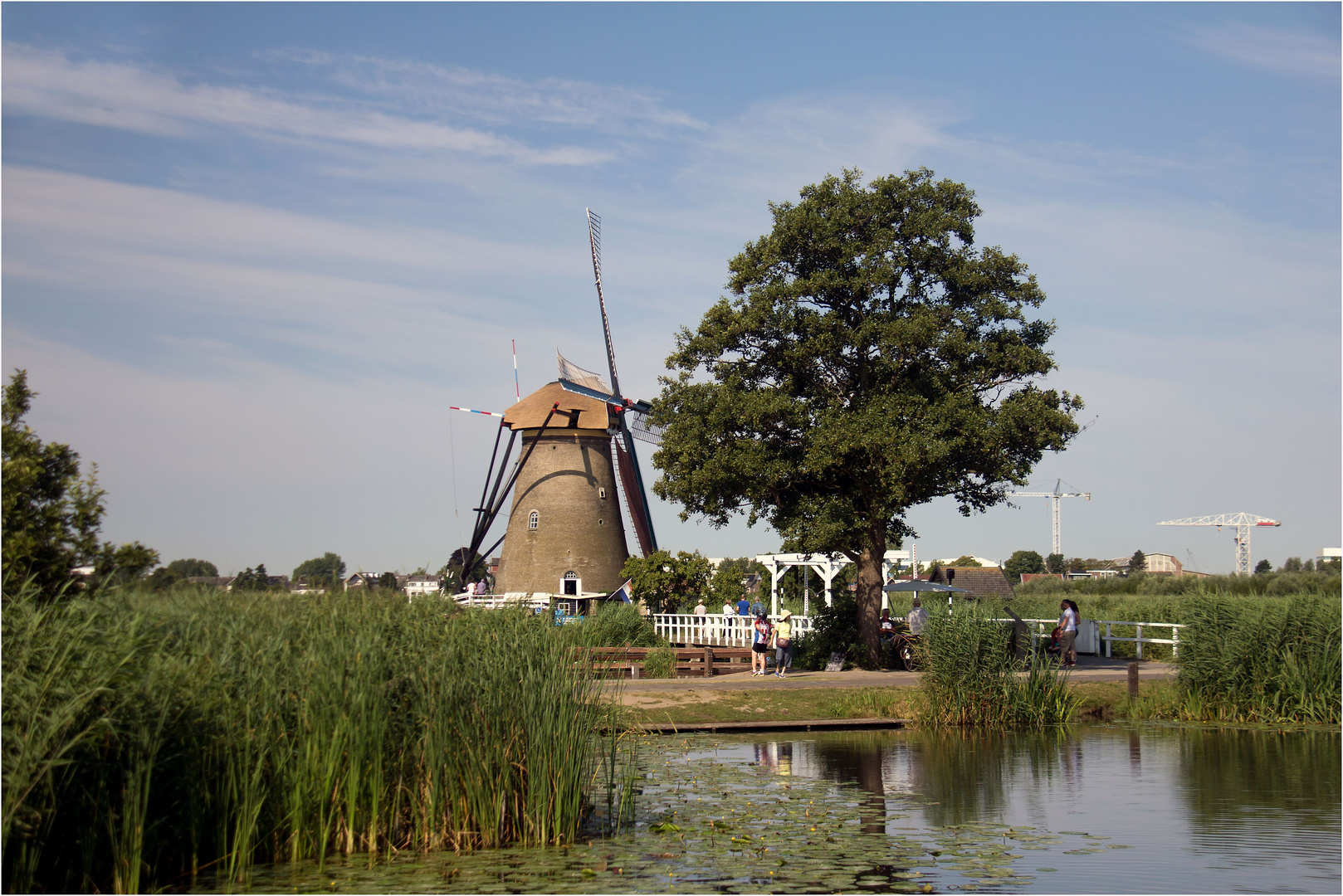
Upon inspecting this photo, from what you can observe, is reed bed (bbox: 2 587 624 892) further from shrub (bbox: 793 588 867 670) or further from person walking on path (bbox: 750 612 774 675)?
shrub (bbox: 793 588 867 670)

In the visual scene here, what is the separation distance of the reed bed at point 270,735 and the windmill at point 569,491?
28.6 m

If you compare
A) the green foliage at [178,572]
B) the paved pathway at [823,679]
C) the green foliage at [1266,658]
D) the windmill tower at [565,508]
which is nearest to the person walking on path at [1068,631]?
the paved pathway at [823,679]

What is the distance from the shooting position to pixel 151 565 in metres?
9.44

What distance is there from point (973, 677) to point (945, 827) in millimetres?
6552

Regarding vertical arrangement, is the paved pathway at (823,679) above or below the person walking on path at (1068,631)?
below

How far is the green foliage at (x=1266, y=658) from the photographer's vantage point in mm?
15758

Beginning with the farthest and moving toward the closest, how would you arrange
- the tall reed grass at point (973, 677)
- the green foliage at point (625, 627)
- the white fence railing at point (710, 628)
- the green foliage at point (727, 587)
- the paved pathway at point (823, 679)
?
the green foliage at point (727, 587) → the white fence railing at point (710, 628) → the green foliage at point (625, 627) → the paved pathway at point (823, 679) → the tall reed grass at point (973, 677)

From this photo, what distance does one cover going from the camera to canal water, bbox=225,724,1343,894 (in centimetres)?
781

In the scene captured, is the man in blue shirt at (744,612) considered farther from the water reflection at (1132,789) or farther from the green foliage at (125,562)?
the green foliage at (125,562)

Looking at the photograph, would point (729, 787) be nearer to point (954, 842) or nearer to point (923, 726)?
point (954, 842)

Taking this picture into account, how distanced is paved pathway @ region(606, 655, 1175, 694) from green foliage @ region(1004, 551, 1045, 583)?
342ft

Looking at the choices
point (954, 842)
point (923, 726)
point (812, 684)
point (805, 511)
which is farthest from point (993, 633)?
point (954, 842)

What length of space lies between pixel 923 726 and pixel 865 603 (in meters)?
6.29

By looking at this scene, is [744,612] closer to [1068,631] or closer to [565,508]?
[1068,631]
